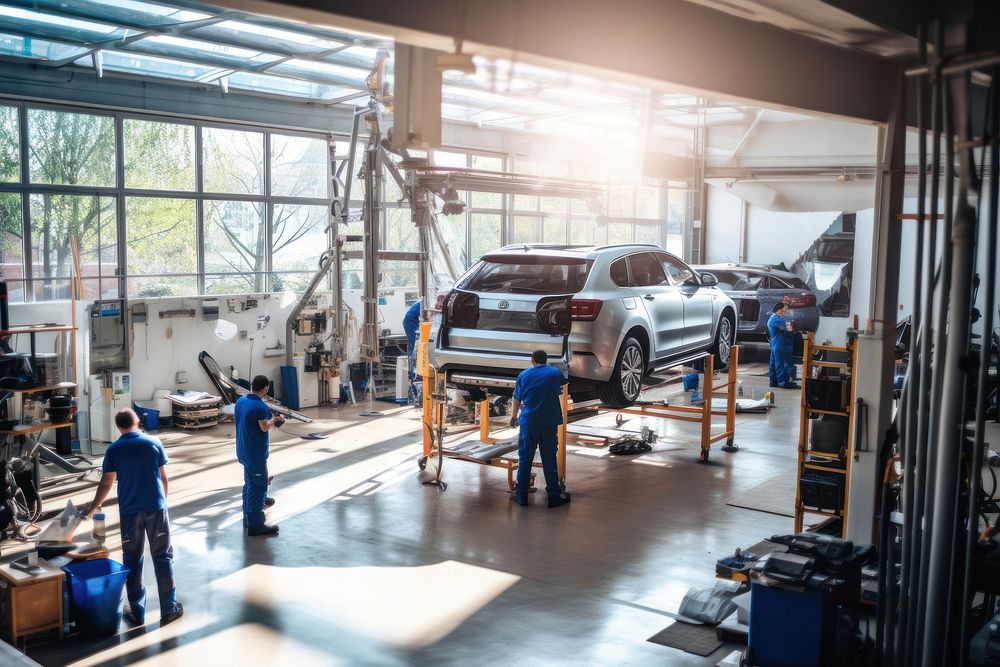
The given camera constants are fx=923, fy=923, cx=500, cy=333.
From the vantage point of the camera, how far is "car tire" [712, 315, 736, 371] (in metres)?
11.5

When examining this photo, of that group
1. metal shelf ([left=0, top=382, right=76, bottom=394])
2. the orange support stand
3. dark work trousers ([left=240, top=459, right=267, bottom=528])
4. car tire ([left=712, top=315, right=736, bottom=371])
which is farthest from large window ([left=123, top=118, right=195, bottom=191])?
car tire ([left=712, top=315, right=736, bottom=371])

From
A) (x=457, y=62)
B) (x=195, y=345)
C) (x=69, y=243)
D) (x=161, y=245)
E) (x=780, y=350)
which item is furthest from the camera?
(x=780, y=350)

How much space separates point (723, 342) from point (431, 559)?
5.88m

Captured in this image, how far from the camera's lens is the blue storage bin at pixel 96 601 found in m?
5.82

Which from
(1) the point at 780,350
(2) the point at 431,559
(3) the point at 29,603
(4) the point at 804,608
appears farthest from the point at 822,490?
(1) the point at 780,350

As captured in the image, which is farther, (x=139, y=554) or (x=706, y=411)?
(x=706, y=411)

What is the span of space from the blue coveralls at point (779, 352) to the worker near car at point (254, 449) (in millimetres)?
10665

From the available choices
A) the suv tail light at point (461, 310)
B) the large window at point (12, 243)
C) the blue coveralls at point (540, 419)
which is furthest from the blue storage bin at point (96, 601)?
the large window at point (12, 243)

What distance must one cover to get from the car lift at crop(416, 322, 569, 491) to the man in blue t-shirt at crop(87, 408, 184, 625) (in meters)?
3.49

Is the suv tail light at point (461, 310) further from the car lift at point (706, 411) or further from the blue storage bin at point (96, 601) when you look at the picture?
the blue storage bin at point (96, 601)

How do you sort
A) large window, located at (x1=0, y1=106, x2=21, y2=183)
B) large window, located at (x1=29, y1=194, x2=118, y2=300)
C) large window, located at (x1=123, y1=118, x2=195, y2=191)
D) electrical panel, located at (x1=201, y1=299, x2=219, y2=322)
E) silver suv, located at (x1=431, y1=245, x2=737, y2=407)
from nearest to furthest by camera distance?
silver suv, located at (x1=431, y1=245, x2=737, y2=407) → large window, located at (x1=0, y1=106, x2=21, y2=183) → large window, located at (x1=29, y1=194, x2=118, y2=300) → large window, located at (x1=123, y1=118, x2=195, y2=191) → electrical panel, located at (x1=201, y1=299, x2=219, y2=322)

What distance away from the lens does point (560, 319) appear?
348 inches

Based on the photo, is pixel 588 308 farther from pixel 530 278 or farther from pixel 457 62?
pixel 457 62

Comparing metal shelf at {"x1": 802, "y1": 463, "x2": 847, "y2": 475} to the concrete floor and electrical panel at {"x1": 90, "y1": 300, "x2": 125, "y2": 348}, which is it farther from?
electrical panel at {"x1": 90, "y1": 300, "x2": 125, "y2": 348}
